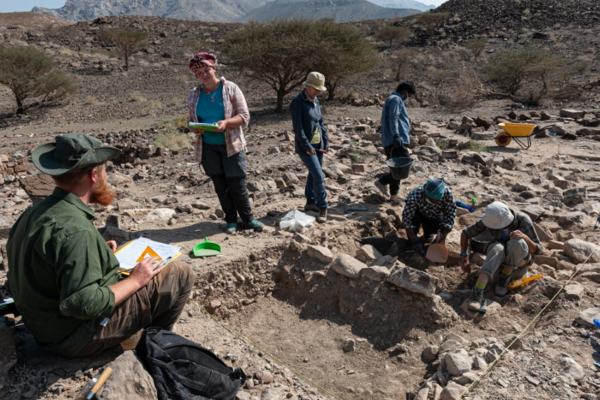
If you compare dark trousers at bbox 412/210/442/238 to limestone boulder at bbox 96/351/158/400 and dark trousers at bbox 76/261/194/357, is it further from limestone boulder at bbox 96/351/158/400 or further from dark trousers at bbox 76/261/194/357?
limestone boulder at bbox 96/351/158/400

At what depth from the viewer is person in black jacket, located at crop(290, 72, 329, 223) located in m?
4.64

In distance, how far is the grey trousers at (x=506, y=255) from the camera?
152 inches

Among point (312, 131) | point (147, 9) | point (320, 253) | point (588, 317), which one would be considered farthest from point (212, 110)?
point (147, 9)

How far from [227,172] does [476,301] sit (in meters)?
2.60

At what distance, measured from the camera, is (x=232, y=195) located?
4.51 meters

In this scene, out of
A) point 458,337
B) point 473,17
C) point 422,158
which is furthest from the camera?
point 473,17

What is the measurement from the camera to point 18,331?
2748 millimetres

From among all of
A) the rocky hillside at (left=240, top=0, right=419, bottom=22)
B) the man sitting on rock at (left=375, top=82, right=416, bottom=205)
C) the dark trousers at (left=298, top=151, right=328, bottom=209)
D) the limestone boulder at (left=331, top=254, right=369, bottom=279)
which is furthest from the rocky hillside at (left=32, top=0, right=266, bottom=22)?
the limestone boulder at (left=331, top=254, right=369, bottom=279)

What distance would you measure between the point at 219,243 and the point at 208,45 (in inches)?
1116

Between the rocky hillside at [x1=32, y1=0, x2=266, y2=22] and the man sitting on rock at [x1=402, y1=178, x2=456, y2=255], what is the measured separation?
15236 cm

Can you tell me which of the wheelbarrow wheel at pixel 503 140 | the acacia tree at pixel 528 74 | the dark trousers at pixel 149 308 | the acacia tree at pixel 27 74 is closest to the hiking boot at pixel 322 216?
the dark trousers at pixel 149 308

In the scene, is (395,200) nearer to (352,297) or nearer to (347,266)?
(347,266)

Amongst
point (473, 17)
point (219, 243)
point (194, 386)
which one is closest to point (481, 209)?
point (219, 243)

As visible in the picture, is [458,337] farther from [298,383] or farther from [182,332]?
[182,332]
